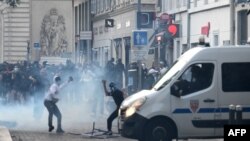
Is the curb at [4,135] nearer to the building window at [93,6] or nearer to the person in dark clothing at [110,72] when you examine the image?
the person in dark clothing at [110,72]

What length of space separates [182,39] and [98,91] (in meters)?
13.1

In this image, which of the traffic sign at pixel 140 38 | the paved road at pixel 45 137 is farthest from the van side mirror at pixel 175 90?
the traffic sign at pixel 140 38

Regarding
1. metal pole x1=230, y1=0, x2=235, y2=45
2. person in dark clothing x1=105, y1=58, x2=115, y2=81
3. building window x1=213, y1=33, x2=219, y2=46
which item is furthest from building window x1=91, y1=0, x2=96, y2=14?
metal pole x1=230, y1=0, x2=235, y2=45

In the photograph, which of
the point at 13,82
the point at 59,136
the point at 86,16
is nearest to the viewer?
the point at 59,136

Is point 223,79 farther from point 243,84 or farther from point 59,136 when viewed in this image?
point 59,136

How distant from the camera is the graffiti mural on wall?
84250 millimetres

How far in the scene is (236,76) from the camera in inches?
818

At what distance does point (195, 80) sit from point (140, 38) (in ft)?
43.2

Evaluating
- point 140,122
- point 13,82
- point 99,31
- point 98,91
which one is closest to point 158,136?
point 140,122

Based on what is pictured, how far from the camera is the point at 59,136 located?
2577 cm

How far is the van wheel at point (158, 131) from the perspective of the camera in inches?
819

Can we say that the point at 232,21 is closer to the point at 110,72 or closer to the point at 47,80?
the point at 110,72

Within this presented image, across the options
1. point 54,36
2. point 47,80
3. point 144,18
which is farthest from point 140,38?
point 54,36

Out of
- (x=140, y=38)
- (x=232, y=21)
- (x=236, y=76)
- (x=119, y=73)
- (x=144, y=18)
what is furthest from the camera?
(x=119, y=73)
